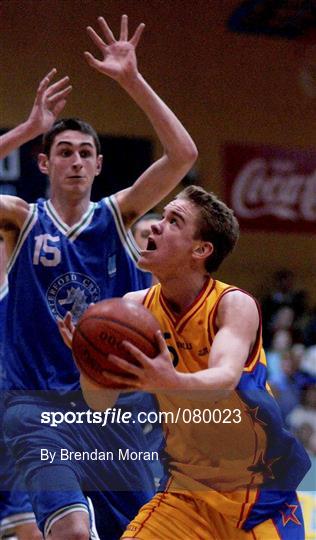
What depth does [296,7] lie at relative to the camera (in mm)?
10523

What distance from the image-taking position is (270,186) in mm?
11195

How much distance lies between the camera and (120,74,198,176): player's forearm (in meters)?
3.88

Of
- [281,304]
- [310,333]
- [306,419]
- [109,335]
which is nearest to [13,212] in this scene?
[109,335]

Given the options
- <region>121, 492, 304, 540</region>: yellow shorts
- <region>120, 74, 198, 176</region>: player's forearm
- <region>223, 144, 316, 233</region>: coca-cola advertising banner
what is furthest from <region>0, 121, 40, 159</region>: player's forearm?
<region>223, 144, 316, 233</region>: coca-cola advertising banner

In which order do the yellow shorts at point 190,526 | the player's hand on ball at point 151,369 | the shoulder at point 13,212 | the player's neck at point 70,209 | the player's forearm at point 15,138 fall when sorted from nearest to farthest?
the player's hand on ball at point 151,369
the yellow shorts at point 190,526
the player's forearm at point 15,138
the shoulder at point 13,212
the player's neck at point 70,209

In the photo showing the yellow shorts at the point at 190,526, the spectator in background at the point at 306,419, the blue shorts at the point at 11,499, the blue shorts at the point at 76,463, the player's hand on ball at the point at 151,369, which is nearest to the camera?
the player's hand on ball at the point at 151,369

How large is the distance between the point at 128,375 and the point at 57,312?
1.25 metres

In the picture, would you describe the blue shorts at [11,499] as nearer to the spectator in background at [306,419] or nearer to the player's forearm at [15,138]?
the player's forearm at [15,138]

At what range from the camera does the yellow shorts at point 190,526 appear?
3.24 m

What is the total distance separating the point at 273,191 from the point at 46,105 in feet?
23.4

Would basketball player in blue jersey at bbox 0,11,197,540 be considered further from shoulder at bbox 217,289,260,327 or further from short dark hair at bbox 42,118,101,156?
Answer: shoulder at bbox 217,289,260,327

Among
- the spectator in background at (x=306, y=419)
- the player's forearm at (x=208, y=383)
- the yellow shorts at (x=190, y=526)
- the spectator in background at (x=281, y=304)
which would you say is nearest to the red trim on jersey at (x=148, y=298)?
the player's forearm at (x=208, y=383)

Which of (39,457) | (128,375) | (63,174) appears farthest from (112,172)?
(128,375)

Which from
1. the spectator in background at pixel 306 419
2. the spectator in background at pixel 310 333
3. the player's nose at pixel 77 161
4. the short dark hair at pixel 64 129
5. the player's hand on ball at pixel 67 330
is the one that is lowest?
the spectator in background at pixel 306 419
